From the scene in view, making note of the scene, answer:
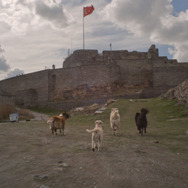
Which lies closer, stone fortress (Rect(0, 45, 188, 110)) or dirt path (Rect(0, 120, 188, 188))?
dirt path (Rect(0, 120, 188, 188))

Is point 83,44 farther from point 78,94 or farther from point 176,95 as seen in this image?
point 176,95

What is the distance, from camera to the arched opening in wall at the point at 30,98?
123ft

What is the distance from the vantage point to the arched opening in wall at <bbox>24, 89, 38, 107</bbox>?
123ft

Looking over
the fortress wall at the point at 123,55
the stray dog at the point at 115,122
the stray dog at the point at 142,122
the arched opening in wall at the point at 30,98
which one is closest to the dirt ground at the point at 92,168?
the stray dog at the point at 142,122

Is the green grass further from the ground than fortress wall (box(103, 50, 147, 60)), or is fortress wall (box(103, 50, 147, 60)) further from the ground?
fortress wall (box(103, 50, 147, 60))

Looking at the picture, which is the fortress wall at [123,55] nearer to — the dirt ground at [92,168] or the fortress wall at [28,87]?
the fortress wall at [28,87]

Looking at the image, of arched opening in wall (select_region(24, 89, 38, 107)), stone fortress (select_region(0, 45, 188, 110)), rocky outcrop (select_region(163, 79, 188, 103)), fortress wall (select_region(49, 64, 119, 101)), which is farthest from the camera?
arched opening in wall (select_region(24, 89, 38, 107))

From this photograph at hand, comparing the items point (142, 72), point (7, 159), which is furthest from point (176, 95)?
point (142, 72)

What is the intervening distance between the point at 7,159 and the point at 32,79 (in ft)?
114

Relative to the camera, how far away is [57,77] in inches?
1379

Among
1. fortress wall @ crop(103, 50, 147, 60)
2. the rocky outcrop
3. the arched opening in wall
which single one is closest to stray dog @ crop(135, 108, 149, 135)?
the rocky outcrop

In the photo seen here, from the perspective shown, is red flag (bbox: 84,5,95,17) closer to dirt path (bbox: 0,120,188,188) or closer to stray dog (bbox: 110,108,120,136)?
stray dog (bbox: 110,108,120,136)

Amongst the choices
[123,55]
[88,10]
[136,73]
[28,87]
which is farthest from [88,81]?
[88,10]

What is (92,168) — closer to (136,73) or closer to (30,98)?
(136,73)
